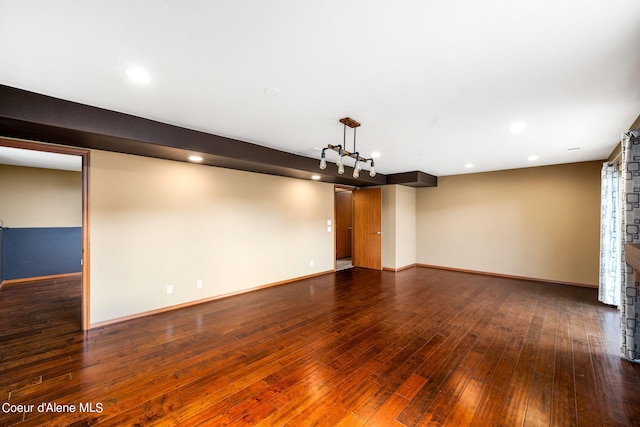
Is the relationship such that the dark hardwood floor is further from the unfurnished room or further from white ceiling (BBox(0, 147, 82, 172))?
white ceiling (BBox(0, 147, 82, 172))

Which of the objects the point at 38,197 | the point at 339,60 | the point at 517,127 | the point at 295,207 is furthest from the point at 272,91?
the point at 38,197

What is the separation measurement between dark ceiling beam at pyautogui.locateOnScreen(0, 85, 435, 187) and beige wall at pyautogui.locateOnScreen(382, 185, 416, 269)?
128 inches

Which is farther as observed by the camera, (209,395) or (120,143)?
(120,143)

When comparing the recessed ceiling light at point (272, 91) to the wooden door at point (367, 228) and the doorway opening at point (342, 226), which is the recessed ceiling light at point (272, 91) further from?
the doorway opening at point (342, 226)

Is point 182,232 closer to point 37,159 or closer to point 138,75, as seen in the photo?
point 138,75

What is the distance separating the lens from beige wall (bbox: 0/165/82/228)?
17.5 ft

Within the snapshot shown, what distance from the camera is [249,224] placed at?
470cm

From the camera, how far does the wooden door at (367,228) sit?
649cm

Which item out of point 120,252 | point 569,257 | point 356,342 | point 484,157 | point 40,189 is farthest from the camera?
point 40,189

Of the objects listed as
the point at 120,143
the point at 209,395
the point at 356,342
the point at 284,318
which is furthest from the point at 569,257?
the point at 120,143

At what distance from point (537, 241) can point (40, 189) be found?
10.6 m

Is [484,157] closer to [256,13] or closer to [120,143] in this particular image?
[256,13]

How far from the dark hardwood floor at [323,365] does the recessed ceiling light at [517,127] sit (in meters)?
2.41

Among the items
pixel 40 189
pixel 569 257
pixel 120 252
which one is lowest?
pixel 569 257
